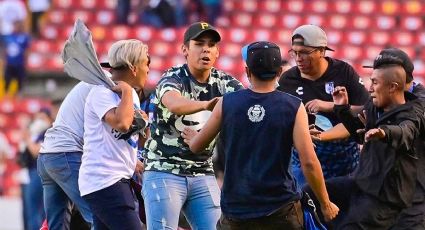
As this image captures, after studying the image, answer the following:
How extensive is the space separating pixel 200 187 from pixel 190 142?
934mm

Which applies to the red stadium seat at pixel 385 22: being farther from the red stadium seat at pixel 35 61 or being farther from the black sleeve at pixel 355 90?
the black sleeve at pixel 355 90

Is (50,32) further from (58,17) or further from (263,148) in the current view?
(263,148)

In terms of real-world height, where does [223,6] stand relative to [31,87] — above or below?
above

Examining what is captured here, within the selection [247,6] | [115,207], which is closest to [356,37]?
[247,6]

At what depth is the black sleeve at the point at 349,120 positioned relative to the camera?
7973 millimetres

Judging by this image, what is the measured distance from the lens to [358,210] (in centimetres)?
766

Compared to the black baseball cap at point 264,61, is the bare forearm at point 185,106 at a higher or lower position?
lower

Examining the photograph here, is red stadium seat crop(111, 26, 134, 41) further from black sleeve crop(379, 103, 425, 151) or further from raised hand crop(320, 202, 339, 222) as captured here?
raised hand crop(320, 202, 339, 222)

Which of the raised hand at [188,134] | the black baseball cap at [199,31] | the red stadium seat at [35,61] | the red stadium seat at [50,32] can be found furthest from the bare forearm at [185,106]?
the red stadium seat at [50,32]

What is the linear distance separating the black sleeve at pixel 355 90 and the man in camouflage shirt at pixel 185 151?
111 centimetres

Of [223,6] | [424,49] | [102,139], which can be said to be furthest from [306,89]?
[223,6]

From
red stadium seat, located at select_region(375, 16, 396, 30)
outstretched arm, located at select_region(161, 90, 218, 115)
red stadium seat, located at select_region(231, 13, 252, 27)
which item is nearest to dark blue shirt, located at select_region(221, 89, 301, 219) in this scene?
outstretched arm, located at select_region(161, 90, 218, 115)

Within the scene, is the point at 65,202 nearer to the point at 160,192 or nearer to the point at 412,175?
the point at 160,192

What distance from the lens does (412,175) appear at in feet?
24.7
